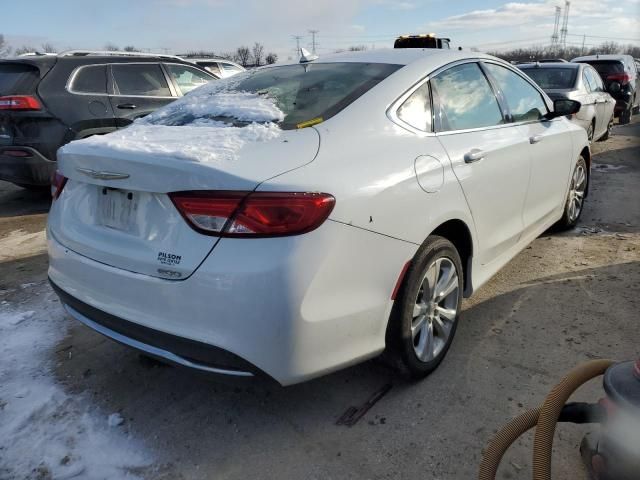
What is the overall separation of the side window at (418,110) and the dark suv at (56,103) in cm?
458

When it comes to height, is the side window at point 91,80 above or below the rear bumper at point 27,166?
above

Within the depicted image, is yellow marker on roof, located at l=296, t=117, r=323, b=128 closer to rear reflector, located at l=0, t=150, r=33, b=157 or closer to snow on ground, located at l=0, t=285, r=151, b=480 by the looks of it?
snow on ground, located at l=0, t=285, r=151, b=480

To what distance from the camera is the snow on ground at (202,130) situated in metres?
2.16

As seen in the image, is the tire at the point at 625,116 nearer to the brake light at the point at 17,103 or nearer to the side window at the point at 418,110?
the side window at the point at 418,110

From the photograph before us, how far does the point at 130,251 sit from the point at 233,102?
42.2 inches

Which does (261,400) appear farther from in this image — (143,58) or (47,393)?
(143,58)

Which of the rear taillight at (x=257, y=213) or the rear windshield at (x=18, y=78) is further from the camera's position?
the rear windshield at (x=18, y=78)

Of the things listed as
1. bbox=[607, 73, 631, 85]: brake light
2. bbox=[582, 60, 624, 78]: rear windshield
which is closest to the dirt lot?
bbox=[607, 73, 631, 85]: brake light

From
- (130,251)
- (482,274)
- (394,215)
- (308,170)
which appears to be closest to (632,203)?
(482,274)

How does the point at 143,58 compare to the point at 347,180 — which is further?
the point at 143,58

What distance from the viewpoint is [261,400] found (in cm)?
262

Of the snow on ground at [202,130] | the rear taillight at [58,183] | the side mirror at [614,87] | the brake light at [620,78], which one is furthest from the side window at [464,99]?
the brake light at [620,78]

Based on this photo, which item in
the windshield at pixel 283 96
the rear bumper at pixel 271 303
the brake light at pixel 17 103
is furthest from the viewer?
the brake light at pixel 17 103

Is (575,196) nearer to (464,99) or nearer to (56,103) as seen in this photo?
(464,99)
